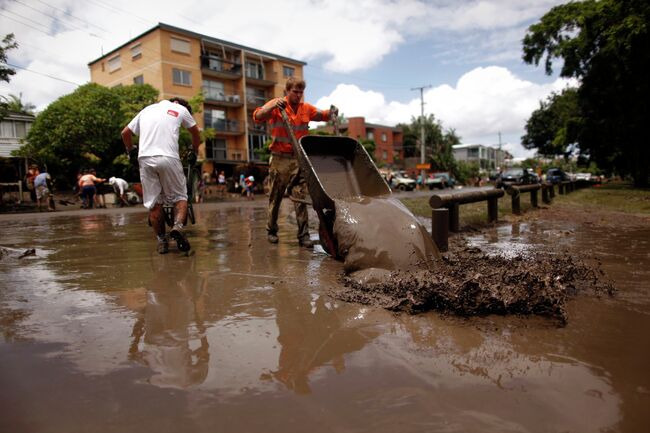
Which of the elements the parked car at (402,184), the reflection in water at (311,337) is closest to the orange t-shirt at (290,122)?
the reflection in water at (311,337)

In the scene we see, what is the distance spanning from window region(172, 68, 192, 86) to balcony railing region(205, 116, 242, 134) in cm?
332

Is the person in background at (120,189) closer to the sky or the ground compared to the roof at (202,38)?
closer to the ground

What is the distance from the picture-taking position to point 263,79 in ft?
134

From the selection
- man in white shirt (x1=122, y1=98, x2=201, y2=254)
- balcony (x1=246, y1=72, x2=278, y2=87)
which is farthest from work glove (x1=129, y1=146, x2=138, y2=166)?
balcony (x1=246, y1=72, x2=278, y2=87)

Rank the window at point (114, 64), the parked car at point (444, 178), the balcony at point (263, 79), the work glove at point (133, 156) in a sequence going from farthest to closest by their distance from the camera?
the parked car at point (444, 178) < the balcony at point (263, 79) < the window at point (114, 64) < the work glove at point (133, 156)

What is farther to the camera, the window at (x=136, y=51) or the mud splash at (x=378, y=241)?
the window at (x=136, y=51)

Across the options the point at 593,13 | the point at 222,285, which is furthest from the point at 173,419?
the point at 593,13

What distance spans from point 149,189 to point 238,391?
11.4ft

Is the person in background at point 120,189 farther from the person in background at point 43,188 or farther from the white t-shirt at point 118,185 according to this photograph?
the person in background at point 43,188

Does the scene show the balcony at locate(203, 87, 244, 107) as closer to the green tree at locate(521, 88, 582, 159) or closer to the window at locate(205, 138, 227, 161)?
the window at locate(205, 138, 227, 161)

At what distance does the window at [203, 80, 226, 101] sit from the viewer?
37.4 metres

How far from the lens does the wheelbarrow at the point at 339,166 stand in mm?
4582

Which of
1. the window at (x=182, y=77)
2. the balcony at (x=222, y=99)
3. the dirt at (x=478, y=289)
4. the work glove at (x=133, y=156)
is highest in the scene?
the window at (x=182, y=77)

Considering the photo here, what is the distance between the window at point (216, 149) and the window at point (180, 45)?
23.6 feet
